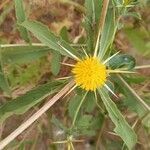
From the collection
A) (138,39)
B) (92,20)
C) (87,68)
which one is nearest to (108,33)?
(92,20)

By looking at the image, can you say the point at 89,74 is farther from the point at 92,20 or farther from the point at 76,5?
the point at 76,5

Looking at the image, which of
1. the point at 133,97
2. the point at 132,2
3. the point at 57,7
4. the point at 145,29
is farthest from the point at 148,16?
the point at 132,2

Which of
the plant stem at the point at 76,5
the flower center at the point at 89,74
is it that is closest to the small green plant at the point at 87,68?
the flower center at the point at 89,74

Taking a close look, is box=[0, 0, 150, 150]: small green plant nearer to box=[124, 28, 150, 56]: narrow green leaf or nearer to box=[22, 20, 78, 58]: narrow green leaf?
box=[22, 20, 78, 58]: narrow green leaf

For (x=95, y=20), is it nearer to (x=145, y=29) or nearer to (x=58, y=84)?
(x=58, y=84)

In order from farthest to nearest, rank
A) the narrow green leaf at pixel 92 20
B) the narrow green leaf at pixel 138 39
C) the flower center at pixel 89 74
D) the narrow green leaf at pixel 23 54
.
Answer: the narrow green leaf at pixel 138 39
the narrow green leaf at pixel 23 54
the narrow green leaf at pixel 92 20
the flower center at pixel 89 74

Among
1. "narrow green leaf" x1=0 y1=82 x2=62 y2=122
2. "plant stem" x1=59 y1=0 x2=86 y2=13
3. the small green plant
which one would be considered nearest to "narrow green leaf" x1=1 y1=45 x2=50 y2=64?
the small green plant

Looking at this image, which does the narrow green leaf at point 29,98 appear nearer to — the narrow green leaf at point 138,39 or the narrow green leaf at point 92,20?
the narrow green leaf at point 92,20
